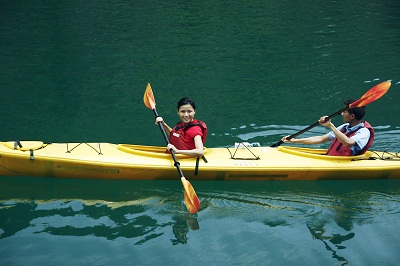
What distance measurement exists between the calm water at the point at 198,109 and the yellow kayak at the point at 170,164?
0.15m

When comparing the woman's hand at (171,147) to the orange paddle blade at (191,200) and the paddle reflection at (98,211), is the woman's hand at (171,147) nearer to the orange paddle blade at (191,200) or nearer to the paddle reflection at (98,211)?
the paddle reflection at (98,211)

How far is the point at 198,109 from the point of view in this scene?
921 centimetres

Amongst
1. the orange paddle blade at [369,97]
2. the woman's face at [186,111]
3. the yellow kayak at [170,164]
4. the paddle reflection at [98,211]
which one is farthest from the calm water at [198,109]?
the orange paddle blade at [369,97]

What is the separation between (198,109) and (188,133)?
2.81 m

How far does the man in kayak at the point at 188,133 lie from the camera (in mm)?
6324

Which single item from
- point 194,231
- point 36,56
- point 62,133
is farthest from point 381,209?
point 36,56

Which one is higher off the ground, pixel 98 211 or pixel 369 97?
pixel 369 97

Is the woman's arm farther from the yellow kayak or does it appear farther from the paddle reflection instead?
the paddle reflection

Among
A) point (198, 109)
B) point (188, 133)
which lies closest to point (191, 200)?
point (188, 133)

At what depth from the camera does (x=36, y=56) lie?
39.5ft

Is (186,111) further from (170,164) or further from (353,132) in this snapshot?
(353,132)

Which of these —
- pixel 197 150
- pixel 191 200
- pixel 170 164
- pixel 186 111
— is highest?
pixel 186 111

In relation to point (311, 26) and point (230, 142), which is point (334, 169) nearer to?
point (230, 142)

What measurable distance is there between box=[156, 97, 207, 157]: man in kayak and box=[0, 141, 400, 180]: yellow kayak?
0.51 ft
